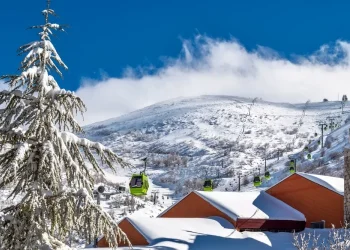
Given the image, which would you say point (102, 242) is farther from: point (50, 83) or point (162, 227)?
point (50, 83)

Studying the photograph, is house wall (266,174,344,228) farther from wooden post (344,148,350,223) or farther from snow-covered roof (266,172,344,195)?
wooden post (344,148,350,223)

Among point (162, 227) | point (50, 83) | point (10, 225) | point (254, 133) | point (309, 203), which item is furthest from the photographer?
point (254, 133)

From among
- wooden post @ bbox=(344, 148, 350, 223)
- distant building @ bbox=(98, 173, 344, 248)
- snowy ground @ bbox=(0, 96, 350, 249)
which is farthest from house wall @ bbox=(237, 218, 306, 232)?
snowy ground @ bbox=(0, 96, 350, 249)

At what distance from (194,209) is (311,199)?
6736 mm

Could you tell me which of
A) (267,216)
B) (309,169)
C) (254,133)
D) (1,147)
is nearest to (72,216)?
(1,147)

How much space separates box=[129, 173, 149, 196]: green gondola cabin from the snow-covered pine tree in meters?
31.4

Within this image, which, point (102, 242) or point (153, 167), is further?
point (153, 167)

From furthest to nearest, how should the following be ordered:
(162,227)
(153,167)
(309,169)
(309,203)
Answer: (153,167) → (309,169) → (309,203) → (162,227)

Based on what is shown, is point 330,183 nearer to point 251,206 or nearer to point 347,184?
point 347,184

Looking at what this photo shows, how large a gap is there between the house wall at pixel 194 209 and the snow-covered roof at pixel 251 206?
232mm

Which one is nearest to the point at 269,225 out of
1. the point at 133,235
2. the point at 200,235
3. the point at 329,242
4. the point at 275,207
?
the point at 275,207

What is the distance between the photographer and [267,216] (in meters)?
29.1

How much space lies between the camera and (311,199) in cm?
3100

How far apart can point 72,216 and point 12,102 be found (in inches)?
77.4
